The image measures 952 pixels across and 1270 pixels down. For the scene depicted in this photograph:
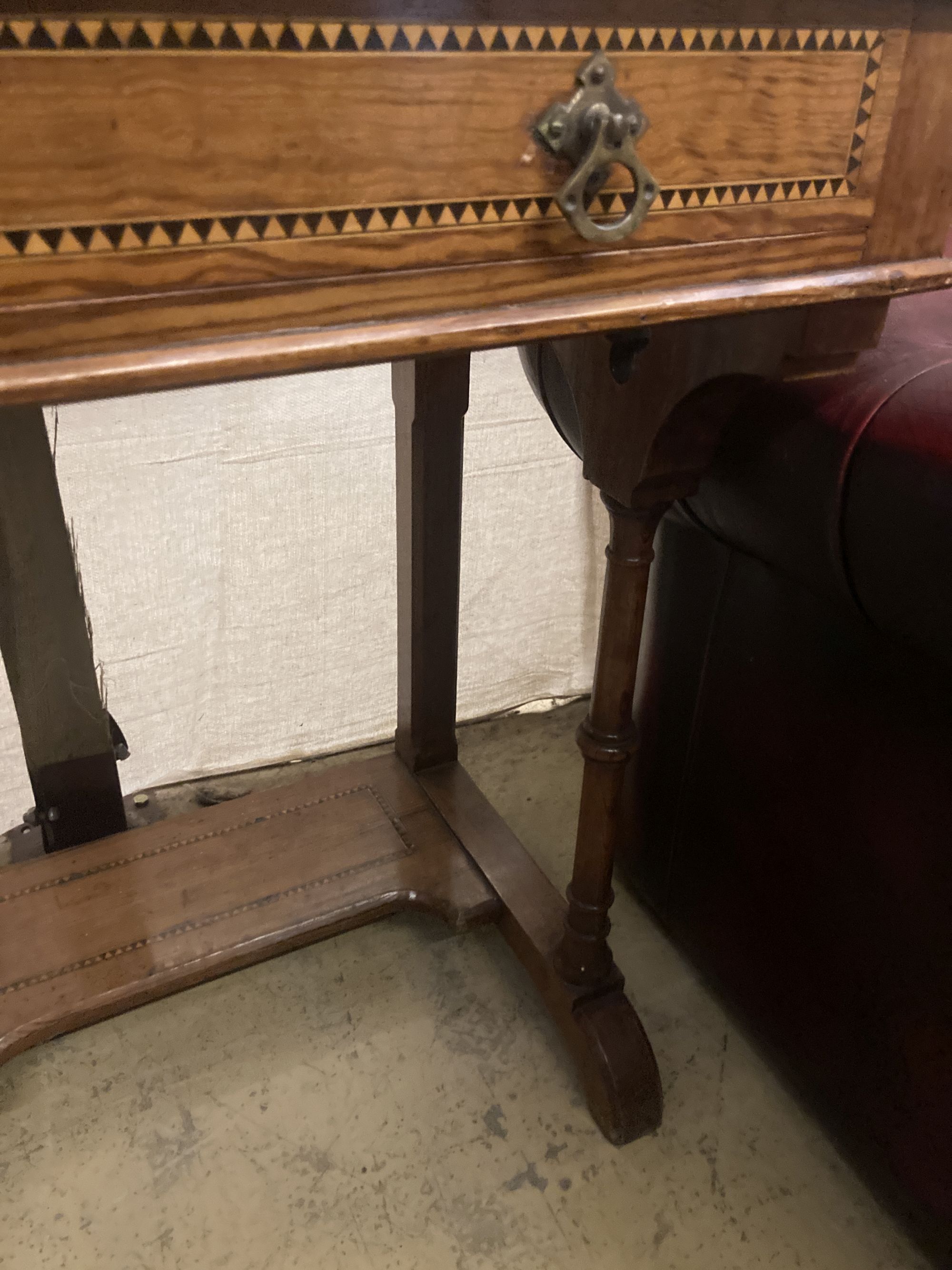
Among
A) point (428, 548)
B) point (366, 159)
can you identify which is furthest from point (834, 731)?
point (366, 159)

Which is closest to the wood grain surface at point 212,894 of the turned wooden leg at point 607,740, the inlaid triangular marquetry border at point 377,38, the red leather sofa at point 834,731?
the turned wooden leg at point 607,740

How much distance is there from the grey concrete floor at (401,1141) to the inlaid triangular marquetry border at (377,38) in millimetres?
923

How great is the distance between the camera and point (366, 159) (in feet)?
1.36

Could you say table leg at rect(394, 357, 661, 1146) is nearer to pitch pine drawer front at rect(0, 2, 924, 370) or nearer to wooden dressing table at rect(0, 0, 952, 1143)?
wooden dressing table at rect(0, 0, 952, 1143)

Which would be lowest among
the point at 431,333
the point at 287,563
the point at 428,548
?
the point at 287,563

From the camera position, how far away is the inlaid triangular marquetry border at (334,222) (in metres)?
0.37

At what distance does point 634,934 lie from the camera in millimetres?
1197

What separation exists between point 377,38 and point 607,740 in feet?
1.96

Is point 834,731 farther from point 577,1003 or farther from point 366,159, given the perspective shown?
point 366,159

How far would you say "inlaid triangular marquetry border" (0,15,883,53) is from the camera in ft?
1.14

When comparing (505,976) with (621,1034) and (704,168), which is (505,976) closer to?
(621,1034)

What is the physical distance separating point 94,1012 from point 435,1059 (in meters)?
0.35

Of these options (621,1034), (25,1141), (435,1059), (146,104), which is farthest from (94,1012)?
(146,104)

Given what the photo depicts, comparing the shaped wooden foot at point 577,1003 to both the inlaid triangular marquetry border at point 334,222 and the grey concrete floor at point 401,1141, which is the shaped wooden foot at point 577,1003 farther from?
the inlaid triangular marquetry border at point 334,222
